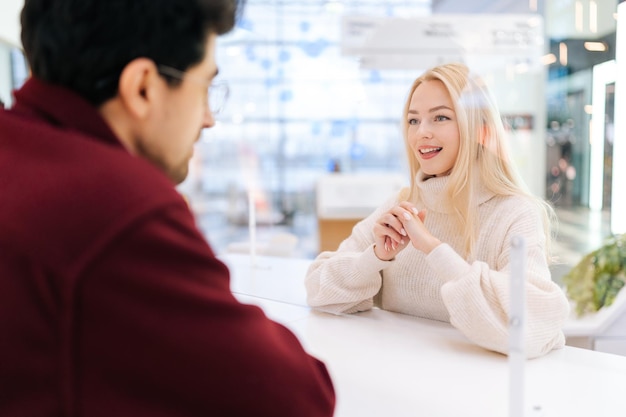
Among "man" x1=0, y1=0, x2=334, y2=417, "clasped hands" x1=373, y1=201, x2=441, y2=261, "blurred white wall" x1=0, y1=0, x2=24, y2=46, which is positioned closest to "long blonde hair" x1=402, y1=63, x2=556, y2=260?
"clasped hands" x1=373, y1=201, x2=441, y2=261

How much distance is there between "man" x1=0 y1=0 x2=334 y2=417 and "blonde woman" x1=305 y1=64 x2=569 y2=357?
646 mm

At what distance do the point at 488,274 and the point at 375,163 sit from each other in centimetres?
692

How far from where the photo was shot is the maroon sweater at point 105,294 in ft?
1.74

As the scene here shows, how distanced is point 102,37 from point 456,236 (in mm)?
1026

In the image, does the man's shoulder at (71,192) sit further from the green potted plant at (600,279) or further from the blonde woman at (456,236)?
the green potted plant at (600,279)

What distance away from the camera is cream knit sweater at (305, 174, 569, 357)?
3.96 ft

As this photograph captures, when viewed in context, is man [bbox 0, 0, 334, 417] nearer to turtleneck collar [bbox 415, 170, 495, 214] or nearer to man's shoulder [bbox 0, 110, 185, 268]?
man's shoulder [bbox 0, 110, 185, 268]

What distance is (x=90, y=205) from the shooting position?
0.53 meters

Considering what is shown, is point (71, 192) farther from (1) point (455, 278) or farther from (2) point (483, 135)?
(2) point (483, 135)

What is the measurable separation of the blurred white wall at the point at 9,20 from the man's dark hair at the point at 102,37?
3982 millimetres

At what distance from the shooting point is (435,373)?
1.11 meters

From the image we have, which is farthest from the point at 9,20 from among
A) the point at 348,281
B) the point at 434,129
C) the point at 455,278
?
the point at 455,278

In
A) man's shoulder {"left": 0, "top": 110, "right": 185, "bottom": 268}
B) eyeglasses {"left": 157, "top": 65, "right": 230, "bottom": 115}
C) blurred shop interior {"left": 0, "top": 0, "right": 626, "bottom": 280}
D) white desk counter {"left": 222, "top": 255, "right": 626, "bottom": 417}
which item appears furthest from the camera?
blurred shop interior {"left": 0, "top": 0, "right": 626, "bottom": 280}

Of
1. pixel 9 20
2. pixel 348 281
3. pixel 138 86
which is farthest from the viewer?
pixel 9 20
